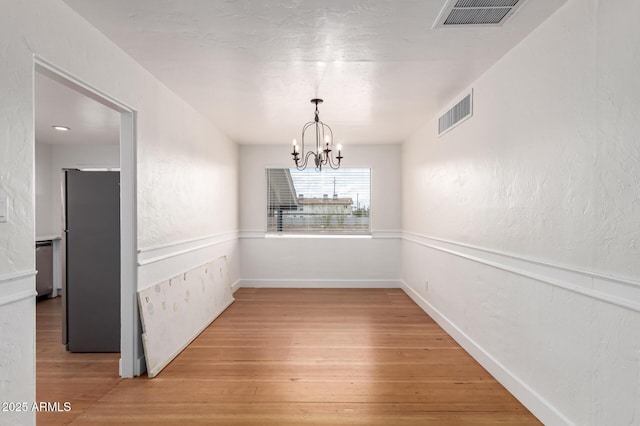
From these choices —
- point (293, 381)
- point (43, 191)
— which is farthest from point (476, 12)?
point (43, 191)

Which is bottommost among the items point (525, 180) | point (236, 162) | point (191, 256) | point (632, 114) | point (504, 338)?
point (504, 338)

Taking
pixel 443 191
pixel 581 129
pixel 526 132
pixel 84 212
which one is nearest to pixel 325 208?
pixel 443 191

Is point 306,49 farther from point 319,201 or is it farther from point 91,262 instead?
point 319,201

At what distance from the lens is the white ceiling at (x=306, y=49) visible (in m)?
2.15

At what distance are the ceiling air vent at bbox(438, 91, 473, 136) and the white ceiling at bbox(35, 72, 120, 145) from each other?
3.72m

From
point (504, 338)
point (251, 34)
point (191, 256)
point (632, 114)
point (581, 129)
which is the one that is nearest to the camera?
point (632, 114)

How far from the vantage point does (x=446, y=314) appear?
4.14m

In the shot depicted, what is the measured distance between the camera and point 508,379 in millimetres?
2760

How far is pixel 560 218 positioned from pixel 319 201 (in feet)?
15.5

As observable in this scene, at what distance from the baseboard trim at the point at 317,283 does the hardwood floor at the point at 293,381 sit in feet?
6.55

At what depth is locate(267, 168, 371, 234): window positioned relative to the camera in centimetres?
665

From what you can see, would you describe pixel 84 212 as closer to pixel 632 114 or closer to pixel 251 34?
pixel 251 34

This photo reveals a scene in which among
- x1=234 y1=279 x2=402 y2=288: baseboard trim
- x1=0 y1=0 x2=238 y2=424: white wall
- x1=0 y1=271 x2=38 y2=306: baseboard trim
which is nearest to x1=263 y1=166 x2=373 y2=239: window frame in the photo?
x1=234 y1=279 x2=402 y2=288: baseboard trim

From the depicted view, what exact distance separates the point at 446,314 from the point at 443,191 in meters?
1.42
